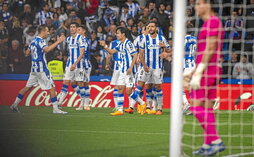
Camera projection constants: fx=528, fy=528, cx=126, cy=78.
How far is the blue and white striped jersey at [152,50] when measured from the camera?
1188 cm

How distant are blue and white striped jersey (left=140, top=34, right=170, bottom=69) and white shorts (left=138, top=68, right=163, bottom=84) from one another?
0.12 m

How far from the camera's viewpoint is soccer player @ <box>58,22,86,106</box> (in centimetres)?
1284

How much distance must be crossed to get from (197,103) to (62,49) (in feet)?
35.2

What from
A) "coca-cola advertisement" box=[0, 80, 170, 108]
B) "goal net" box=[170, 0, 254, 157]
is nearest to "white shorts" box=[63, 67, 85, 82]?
"coca-cola advertisement" box=[0, 80, 170, 108]

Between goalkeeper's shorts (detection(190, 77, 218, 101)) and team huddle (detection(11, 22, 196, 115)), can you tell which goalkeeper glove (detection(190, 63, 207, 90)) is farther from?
team huddle (detection(11, 22, 196, 115))

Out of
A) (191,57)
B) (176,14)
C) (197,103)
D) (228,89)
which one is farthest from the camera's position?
(228,89)

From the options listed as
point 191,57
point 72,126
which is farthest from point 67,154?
point 191,57

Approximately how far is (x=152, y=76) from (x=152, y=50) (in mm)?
591

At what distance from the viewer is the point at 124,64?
12008 mm

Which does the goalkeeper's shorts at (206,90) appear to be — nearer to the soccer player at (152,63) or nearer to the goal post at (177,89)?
the goal post at (177,89)

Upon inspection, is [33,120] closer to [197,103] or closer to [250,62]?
[197,103]

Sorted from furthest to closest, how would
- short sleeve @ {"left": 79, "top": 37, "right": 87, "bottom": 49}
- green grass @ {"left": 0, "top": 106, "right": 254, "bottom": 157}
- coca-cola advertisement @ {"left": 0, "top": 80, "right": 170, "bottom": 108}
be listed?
coca-cola advertisement @ {"left": 0, "top": 80, "right": 170, "bottom": 108}, short sleeve @ {"left": 79, "top": 37, "right": 87, "bottom": 49}, green grass @ {"left": 0, "top": 106, "right": 254, "bottom": 157}

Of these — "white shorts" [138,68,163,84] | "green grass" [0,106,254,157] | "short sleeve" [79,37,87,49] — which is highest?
"short sleeve" [79,37,87,49]

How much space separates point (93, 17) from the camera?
17.2 m
